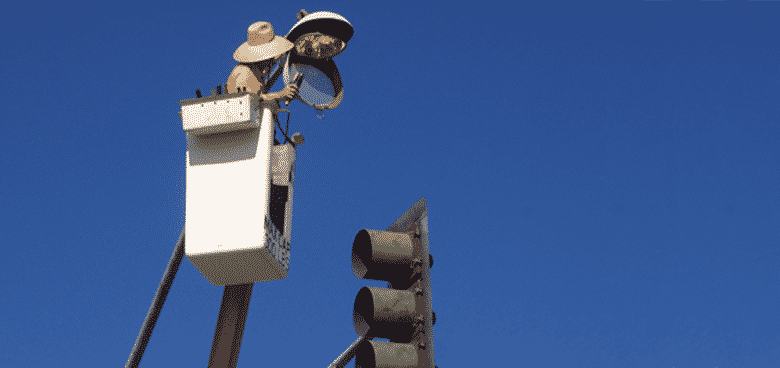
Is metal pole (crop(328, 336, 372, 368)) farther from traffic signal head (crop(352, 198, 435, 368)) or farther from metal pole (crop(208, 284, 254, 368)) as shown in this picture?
traffic signal head (crop(352, 198, 435, 368))

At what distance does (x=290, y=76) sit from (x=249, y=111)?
1234mm

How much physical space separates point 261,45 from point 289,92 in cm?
95

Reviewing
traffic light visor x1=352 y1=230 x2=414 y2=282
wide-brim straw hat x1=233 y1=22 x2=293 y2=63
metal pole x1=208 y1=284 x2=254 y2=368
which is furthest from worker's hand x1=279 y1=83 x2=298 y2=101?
traffic light visor x1=352 y1=230 x2=414 y2=282

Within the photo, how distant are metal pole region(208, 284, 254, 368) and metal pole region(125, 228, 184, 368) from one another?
1890mm

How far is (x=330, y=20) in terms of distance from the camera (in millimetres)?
10898

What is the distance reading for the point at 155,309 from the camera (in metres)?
13.4

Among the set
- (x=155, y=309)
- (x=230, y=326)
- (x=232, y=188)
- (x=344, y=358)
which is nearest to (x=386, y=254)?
(x=232, y=188)

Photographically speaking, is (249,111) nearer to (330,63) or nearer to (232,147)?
(232,147)

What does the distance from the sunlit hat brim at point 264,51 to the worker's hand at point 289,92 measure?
56cm

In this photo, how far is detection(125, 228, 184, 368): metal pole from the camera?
12.8 metres

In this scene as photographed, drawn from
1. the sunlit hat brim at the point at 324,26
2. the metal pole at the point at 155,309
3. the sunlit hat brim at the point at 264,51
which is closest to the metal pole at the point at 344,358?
the metal pole at the point at 155,309


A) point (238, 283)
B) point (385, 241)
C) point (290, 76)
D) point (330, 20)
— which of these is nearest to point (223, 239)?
point (238, 283)

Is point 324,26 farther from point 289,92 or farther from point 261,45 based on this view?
point 289,92

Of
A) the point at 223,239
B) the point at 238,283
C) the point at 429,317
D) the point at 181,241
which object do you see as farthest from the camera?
the point at 181,241
